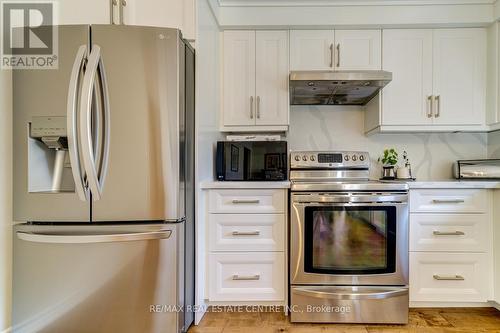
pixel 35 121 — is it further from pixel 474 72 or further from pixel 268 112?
pixel 474 72

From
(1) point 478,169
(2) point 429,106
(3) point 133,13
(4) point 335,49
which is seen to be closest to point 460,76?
(2) point 429,106

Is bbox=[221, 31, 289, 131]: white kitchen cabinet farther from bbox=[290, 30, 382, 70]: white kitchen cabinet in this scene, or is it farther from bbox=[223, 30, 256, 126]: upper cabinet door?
bbox=[290, 30, 382, 70]: white kitchen cabinet

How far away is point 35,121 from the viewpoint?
1.44 meters

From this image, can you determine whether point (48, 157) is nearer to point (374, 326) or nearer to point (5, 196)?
point (5, 196)

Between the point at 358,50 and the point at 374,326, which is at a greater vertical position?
the point at 358,50

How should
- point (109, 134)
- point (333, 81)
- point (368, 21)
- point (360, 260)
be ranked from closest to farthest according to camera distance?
point (109, 134)
point (360, 260)
point (333, 81)
point (368, 21)

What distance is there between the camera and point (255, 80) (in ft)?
7.45

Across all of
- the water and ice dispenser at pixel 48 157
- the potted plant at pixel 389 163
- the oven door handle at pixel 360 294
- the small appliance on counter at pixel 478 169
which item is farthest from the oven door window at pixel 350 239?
the water and ice dispenser at pixel 48 157

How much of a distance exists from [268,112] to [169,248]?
1290mm

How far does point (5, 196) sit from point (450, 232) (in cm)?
261

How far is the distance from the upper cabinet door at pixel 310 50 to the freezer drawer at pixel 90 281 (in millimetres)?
1624

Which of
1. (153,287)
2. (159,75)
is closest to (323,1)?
(159,75)

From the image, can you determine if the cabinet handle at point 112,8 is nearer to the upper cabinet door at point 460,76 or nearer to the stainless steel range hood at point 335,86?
the stainless steel range hood at point 335,86

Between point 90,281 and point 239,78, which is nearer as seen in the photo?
point 90,281
